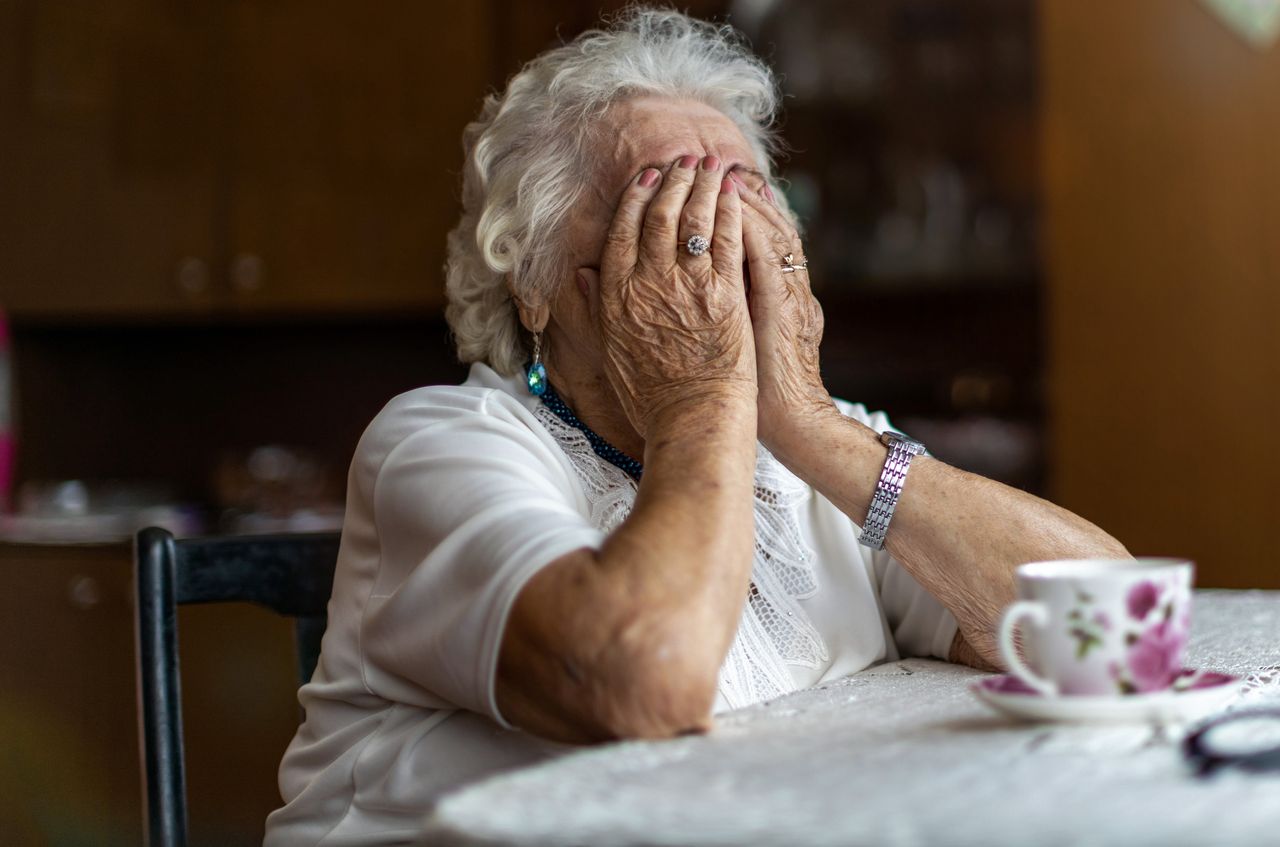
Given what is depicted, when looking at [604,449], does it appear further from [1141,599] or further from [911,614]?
[1141,599]

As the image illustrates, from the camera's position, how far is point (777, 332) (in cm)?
127

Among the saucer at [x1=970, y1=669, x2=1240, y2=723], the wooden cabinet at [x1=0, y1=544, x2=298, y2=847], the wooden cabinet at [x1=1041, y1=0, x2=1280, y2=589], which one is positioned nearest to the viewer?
the saucer at [x1=970, y1=669, x2=1240, y2=723]

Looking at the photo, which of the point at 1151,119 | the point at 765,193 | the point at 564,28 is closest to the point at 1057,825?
the point at 765,193

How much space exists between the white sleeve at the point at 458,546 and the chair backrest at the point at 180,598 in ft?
0.90

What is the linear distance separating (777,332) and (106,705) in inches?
72.9

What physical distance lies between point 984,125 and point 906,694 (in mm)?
2548

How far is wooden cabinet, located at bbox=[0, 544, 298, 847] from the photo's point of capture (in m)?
2.58

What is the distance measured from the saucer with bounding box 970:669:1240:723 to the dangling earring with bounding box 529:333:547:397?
2.13ft

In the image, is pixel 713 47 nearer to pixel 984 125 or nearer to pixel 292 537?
pixel 292 537

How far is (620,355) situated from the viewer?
122 centimetres

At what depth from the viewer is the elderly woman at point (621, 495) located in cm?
92

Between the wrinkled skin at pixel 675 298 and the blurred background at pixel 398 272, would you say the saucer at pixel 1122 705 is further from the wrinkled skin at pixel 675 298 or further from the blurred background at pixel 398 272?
the blurred background at pixel 398 272

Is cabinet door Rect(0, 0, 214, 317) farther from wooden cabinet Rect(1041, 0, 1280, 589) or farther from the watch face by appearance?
the watch face

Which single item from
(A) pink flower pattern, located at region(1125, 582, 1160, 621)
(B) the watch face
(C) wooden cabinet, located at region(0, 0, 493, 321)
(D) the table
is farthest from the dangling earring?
(C) wooden cabinet, located at region(0, 0, 493, 321)
